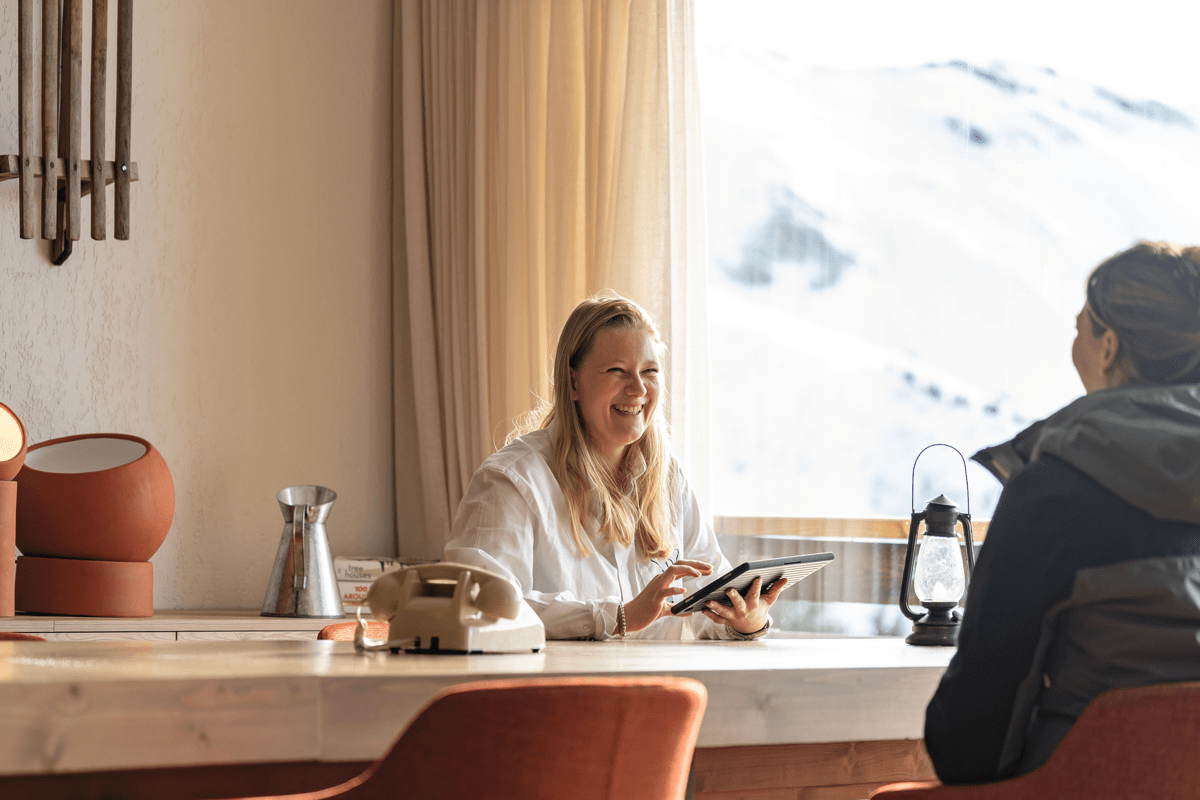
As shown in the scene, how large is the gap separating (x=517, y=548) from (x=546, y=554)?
89 millimetres

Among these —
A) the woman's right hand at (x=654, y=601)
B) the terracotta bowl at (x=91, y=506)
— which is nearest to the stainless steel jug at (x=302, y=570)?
the terracotta bowl at (x=91, y=506)

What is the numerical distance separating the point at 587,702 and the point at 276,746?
36 centimetres

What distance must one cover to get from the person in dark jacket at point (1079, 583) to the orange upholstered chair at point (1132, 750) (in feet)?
0.20

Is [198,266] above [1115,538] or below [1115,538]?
above

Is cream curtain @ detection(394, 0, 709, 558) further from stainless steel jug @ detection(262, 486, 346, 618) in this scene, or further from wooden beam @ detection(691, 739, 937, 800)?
wooden beam @ detection(691, 739, 937, 800)

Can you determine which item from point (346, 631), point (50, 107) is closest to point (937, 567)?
point (346, 631)

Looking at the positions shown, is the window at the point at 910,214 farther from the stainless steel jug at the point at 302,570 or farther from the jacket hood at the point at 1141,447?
the jacket hood at the point at 1141,447

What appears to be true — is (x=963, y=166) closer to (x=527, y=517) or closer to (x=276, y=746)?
(x=527, y=517)

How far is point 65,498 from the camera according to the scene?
2957mm

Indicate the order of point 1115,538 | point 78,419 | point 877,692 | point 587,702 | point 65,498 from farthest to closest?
1. point 78,419
2. point 65,498
3. point 877,692
4. point 1115,538
5. point 587,702

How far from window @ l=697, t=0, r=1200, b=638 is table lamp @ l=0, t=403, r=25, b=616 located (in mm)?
1759

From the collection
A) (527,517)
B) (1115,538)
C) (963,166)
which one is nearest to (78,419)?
(527,517)

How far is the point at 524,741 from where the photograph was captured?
107cm

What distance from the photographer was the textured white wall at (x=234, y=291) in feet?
11.5
